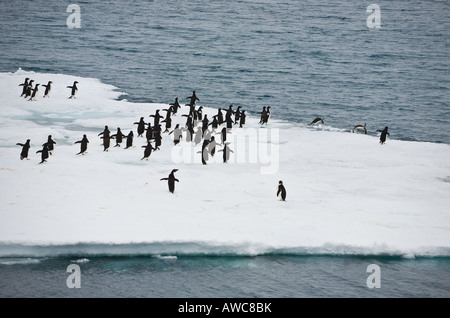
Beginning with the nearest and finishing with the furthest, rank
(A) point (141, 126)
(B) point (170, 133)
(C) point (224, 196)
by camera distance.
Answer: (C) point (224, 196) < (A) point (141, 126) < (B) point (170, 133)

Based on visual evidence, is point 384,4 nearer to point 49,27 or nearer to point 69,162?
point 49,27

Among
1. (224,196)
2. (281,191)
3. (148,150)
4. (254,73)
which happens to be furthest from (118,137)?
(254,73)

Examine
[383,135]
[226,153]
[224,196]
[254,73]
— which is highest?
[254,73]

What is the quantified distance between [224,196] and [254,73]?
104ft

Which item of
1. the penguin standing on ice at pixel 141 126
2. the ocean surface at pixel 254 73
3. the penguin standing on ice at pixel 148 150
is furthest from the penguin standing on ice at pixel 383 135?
the penguin standing on ice at pixel 148 150

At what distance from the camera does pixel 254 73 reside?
46250 millimetres

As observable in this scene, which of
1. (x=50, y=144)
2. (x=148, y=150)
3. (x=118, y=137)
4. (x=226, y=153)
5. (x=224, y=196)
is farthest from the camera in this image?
(x=118, y=137)

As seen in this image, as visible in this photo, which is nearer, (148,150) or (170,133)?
(148,150)

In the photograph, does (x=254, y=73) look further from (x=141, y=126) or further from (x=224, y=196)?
(x=224, y=196)

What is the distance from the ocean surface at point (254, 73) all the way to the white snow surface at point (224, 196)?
366 millimetres

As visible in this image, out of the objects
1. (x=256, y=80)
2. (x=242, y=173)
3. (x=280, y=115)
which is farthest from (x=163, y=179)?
(x=256, y=80)

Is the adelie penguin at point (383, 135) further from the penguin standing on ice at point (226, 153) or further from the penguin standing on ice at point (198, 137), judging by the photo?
the penguin standing on ice at point (198, 137)

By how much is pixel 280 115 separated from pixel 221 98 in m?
6.02

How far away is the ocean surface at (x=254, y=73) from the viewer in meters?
11.6
